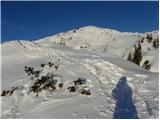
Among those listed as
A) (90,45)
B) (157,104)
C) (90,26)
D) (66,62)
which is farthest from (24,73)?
(90,26)

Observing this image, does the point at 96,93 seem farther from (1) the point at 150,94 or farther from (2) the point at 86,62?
(2) the point at 86,62

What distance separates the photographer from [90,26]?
70.5m

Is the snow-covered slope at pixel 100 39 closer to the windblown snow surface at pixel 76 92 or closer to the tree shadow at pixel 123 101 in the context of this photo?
the windblown snow surface at pixel 76 92

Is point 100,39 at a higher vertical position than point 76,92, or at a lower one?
higher

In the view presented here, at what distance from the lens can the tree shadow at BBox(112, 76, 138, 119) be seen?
1240cm

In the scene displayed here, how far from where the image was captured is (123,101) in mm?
14148

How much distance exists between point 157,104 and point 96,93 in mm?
2765

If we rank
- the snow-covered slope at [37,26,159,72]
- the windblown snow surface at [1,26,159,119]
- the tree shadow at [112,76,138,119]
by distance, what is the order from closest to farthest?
the tree shadow at [112,76,138,119]
the windblown snow surface at [1,26,159,119]
the snow-covered slope at [37,26,159,72]

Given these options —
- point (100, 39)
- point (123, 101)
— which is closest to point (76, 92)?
point (123, 101)

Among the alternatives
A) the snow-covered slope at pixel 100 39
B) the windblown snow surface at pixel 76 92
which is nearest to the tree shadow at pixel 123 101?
the windblown snow surface at pixel 76 92

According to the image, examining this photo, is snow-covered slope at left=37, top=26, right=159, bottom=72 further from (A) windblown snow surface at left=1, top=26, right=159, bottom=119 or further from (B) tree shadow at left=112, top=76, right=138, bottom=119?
(B) tree shadow at left=112, top=76, right=138, bottom=119

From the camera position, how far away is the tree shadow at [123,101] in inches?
488

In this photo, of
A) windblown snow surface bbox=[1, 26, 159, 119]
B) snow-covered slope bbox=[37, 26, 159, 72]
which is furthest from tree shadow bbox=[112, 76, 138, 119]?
snow-covered slope bbox=[37, 26, 159, 72]

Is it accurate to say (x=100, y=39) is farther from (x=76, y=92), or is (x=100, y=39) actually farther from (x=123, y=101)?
(x=123, y=101)
